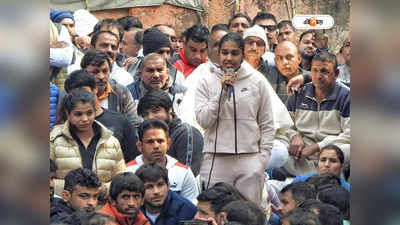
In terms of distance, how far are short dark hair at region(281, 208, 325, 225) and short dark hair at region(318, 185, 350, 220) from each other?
16cm

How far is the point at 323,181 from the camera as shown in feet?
13.7

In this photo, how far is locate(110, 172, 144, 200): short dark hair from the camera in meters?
4.13

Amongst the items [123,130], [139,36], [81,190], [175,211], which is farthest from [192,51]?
[81,190]

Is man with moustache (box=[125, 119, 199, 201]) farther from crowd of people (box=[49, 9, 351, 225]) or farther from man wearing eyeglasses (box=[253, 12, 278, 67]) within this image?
man wearing eyeglasses (box=[253, 12, 278, 67])

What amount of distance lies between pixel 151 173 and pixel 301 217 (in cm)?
89

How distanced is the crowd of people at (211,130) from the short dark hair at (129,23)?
0.51 m

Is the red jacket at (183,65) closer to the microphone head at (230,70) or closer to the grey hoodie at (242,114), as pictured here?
the grey hoodie at (242,114)

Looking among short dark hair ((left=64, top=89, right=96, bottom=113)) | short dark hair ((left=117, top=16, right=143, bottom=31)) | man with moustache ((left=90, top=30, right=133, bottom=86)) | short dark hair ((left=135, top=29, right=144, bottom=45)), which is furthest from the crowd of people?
short dark hair ((left=117, top=16, right=143, bottom=31))

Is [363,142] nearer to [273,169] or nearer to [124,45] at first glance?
[273,169]

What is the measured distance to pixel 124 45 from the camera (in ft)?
16.6

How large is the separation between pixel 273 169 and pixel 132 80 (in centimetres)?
101

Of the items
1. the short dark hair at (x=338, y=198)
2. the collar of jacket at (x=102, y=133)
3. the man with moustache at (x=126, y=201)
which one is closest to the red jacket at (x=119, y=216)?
the man with moustache at (x=126, y=201)

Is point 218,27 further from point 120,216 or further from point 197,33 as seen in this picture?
point 120,216

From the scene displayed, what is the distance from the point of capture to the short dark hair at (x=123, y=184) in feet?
13.5
